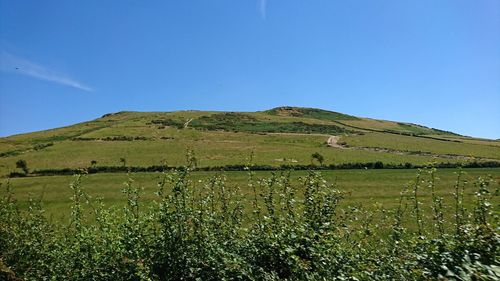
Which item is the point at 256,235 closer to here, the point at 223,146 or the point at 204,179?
the point at 204,179

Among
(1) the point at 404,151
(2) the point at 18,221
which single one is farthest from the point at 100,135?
(2) the point at 18,221

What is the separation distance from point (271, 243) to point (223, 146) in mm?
99636

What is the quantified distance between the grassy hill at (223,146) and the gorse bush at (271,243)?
53.9 metres

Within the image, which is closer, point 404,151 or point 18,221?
point 18,221

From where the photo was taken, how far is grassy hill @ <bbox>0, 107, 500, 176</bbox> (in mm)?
87750

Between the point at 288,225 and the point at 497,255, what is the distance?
13.2ft

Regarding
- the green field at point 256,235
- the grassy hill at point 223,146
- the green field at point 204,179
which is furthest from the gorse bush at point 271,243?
the grassy hill at point 223,146

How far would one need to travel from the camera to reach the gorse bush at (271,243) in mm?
7656

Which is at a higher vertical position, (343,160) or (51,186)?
(343,160)

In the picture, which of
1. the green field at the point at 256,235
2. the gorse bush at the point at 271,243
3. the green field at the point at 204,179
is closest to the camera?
the gorse bush at the point at 271,243

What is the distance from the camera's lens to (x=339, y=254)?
27.9 feet

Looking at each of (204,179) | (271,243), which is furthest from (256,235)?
(204,179)

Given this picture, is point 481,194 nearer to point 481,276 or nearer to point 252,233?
point 481,276

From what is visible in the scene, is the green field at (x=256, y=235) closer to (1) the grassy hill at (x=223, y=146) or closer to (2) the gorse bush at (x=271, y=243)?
(2) the gorse bush at (x=271, y=243)
